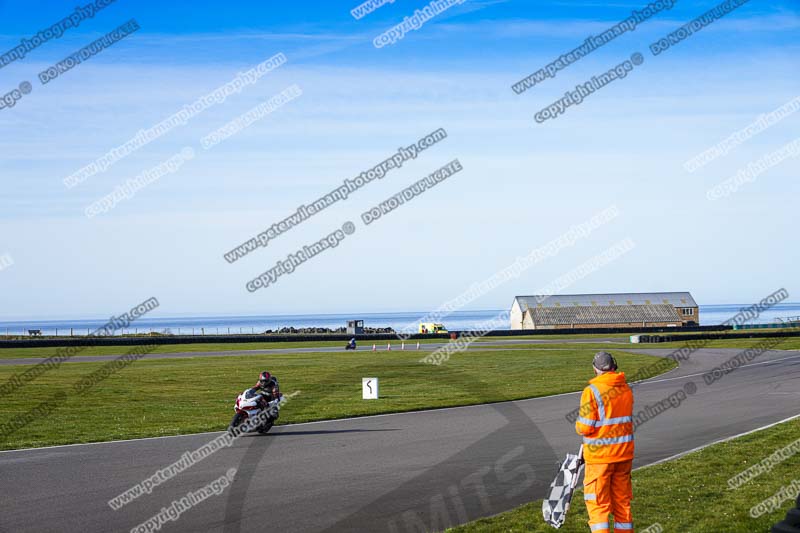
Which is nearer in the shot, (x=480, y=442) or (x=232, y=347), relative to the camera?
(x=480, y=442)

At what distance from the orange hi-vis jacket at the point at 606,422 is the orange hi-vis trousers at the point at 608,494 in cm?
10

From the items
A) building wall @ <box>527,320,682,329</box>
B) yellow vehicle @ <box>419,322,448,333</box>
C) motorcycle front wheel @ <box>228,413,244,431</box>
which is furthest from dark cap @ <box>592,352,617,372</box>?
building wall @ <box>527,320,682,329</box>

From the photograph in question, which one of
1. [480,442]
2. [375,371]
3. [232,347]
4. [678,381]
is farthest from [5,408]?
[232,347]

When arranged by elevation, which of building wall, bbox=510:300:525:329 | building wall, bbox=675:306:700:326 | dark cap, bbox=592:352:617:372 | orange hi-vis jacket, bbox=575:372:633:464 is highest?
dark cap, bbox=592:352:617:372

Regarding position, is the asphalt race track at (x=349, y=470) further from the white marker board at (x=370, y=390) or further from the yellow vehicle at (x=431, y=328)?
the yellow vehicle at (x=431, y=328)

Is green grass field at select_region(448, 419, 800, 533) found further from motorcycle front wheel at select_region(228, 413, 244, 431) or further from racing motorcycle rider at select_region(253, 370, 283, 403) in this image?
motorcycle front wheel at select_region(228, 413, 244, 431)

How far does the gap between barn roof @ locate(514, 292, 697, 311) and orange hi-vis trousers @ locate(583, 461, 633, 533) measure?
9151 cm

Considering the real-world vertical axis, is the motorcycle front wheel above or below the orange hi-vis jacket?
above

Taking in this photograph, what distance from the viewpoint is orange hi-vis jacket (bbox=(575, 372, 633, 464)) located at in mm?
8359

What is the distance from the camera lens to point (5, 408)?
2411cm

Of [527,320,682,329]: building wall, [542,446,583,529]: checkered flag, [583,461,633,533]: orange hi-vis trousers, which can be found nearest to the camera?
[583,461,633,533]: orange hi-vis trousers

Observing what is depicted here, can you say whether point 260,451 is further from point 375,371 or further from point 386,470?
point 375,371

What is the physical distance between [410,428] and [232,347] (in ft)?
161

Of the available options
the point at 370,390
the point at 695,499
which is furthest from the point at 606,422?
the point at 370,390
